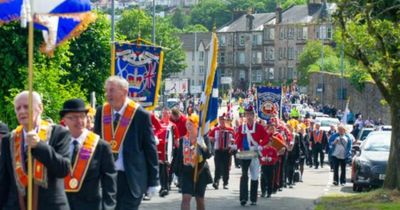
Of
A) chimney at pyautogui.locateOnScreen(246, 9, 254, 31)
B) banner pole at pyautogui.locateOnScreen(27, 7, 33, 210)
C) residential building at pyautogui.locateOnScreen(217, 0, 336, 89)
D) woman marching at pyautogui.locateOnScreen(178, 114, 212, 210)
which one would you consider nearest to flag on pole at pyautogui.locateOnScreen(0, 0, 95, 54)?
banner pole at pyautogui.locateOnScreen(27, 7, 33, 210)

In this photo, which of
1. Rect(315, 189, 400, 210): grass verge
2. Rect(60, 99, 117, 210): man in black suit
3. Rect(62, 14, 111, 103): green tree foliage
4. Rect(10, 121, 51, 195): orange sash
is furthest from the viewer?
Rect(62, 14, 111, 103): green tree foliage

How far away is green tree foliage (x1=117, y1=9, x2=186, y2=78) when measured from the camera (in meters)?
119

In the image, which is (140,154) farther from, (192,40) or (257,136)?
(192,40)

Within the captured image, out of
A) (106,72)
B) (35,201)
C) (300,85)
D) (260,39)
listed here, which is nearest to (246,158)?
(35,201)

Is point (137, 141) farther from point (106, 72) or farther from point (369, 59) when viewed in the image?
point (106, 72)

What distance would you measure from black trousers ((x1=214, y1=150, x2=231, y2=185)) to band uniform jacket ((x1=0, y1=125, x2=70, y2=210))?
51.9ft

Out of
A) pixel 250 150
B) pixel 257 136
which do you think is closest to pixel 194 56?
pixel 257 136

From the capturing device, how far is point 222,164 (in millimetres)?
25641

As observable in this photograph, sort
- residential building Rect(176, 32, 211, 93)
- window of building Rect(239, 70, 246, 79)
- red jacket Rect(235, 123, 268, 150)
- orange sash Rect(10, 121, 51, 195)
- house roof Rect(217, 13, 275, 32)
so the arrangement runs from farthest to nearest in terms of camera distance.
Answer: residential building Rect(176, 32, 211, 93) < window of building Rect(239, 70, 246, 79) < house roof Rect(217, 13, 275, 32) < red jacket Rect(235, 123, 268, 150) < orange sash Rect(10, 121, 51, 195)

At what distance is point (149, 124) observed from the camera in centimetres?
1162

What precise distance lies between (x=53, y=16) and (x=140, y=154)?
6.81ft

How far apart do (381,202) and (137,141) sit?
9799mm

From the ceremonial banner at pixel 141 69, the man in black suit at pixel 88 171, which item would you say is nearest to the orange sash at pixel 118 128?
the man in black suit at pixel 88 171

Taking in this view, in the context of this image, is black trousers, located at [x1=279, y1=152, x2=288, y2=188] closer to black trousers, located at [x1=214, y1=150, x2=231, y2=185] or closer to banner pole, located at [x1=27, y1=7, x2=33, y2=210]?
black trousers, located at [x1=214, y1=150, x2=231, y2=185]
